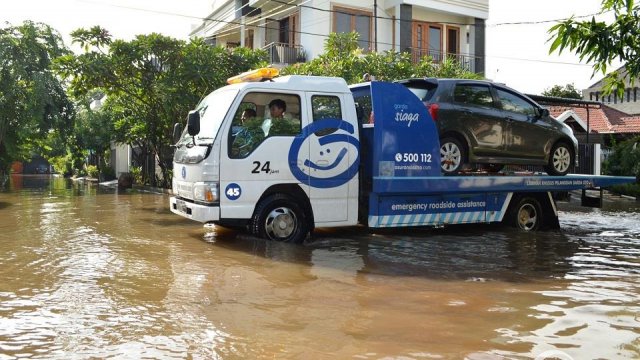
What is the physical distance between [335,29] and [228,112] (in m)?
16.2

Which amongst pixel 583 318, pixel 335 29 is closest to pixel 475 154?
pixel 583 318

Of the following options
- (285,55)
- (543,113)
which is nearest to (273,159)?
(543,113)

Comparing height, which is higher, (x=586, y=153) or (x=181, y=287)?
(x=586, y=153)

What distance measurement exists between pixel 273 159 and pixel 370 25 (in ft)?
57.2

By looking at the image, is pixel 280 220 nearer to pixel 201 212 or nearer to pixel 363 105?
pixel 201 212

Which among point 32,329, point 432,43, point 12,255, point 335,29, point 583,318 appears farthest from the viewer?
point 432,43

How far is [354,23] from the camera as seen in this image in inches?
936

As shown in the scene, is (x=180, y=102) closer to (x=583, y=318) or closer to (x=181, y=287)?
(x=181, y=287)

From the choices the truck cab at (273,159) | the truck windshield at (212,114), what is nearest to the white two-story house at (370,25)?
the truck cab at (273,159)

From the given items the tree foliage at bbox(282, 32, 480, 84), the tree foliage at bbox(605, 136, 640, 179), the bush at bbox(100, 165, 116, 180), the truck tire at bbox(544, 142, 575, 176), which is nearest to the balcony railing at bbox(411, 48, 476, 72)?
the tree foliage at bbox(282, 32, 480, 84)

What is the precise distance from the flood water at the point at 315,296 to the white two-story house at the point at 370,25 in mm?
14882

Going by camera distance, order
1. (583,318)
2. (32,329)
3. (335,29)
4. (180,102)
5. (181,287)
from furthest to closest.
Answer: (335,29) → (180,102) → (181,287) → (583,318) → (32,329)

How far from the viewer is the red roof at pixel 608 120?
26.7 m

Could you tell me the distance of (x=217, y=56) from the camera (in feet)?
59.8
